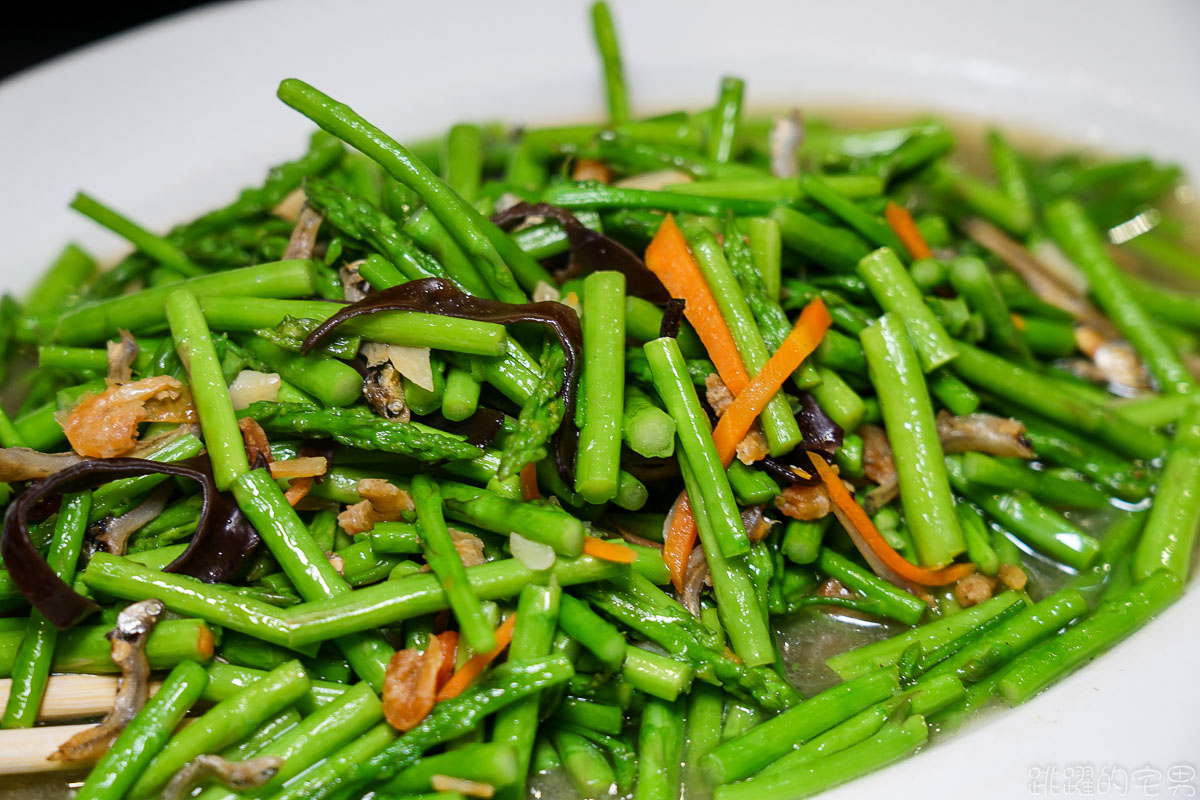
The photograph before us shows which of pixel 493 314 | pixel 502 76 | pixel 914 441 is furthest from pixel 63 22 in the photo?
pixel 914 441

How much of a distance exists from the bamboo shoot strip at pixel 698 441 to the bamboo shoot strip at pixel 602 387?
11 centimetres

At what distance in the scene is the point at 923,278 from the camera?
9.47ft

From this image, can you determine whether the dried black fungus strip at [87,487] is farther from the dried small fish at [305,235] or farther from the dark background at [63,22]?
the dark background at [63,22]

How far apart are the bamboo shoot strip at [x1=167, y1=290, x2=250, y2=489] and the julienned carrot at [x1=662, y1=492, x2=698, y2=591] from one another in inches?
44.5

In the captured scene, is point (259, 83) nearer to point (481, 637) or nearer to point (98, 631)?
point (98, 631)

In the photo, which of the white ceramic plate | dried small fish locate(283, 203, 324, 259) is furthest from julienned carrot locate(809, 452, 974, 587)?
the white ceramic plate

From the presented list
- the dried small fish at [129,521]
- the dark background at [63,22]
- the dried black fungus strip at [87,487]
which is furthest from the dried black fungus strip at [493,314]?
the dark background at [63,22]

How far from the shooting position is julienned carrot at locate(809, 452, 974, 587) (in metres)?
2.49

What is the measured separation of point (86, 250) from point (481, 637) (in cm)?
281

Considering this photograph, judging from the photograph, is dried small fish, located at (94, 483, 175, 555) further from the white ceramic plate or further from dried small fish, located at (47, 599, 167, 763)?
the white ceramic plate

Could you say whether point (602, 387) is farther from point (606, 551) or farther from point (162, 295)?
point (162, 295)

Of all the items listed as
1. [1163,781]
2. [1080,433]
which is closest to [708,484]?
[1163,781]

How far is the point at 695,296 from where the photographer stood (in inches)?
99.7

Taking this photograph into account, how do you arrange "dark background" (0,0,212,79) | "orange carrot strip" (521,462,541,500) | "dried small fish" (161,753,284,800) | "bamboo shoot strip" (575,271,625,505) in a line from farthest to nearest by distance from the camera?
"dark background" (0,0,212,79) → "orange carrot strip" (521,462,541,500) → "bamboo shoot strip" (575,271,625,505) → "dried small fish" (161,753,284,800)
